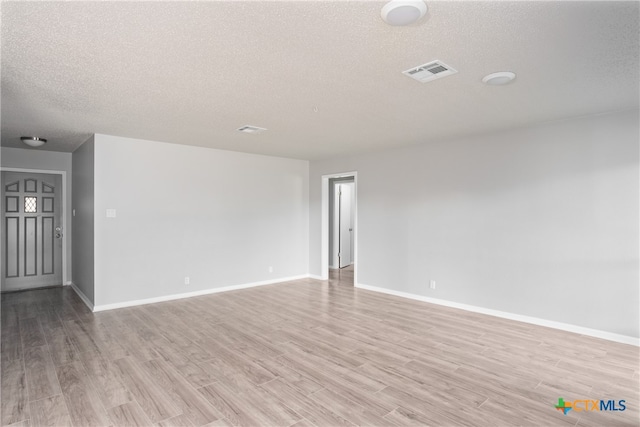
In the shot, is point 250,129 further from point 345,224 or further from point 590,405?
point 345,224

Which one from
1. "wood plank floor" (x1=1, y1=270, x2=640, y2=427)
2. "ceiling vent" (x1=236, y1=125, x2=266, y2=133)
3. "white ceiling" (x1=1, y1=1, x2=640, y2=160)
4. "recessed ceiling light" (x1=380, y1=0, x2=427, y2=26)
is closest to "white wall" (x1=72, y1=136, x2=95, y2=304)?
"wood plank floor" (x1=1, y1=270, x2=640, y2=427)

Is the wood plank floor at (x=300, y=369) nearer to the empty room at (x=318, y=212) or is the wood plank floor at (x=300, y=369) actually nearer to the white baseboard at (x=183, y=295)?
the empty room at (x=318, y=212)

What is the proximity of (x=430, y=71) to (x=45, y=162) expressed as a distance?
22.4 feet

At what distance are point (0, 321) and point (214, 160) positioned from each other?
3589 mm

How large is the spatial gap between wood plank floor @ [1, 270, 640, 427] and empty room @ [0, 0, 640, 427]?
0.03 meters

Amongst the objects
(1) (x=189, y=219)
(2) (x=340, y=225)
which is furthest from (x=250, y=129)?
(2) (x=340, y=225)

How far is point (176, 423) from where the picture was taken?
2.23 m

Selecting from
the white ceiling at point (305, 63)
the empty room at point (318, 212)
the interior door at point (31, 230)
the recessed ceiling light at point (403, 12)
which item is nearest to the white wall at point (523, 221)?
the empty room at point (318, 212)

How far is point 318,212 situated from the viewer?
717 cm

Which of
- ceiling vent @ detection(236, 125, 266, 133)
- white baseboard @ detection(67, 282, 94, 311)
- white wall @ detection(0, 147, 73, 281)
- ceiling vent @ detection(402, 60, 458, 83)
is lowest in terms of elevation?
white baseboard @ detection(67, 282, 94, 311)

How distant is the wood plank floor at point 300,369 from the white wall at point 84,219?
69 centimetres

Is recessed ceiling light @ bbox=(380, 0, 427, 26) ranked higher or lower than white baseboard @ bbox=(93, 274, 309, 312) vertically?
higher

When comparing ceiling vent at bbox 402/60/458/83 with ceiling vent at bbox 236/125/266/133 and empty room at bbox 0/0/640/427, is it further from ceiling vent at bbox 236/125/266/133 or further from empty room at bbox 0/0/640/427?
ceiling vent at bbox 236/125/266/133

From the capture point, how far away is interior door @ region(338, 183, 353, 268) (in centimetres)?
881
